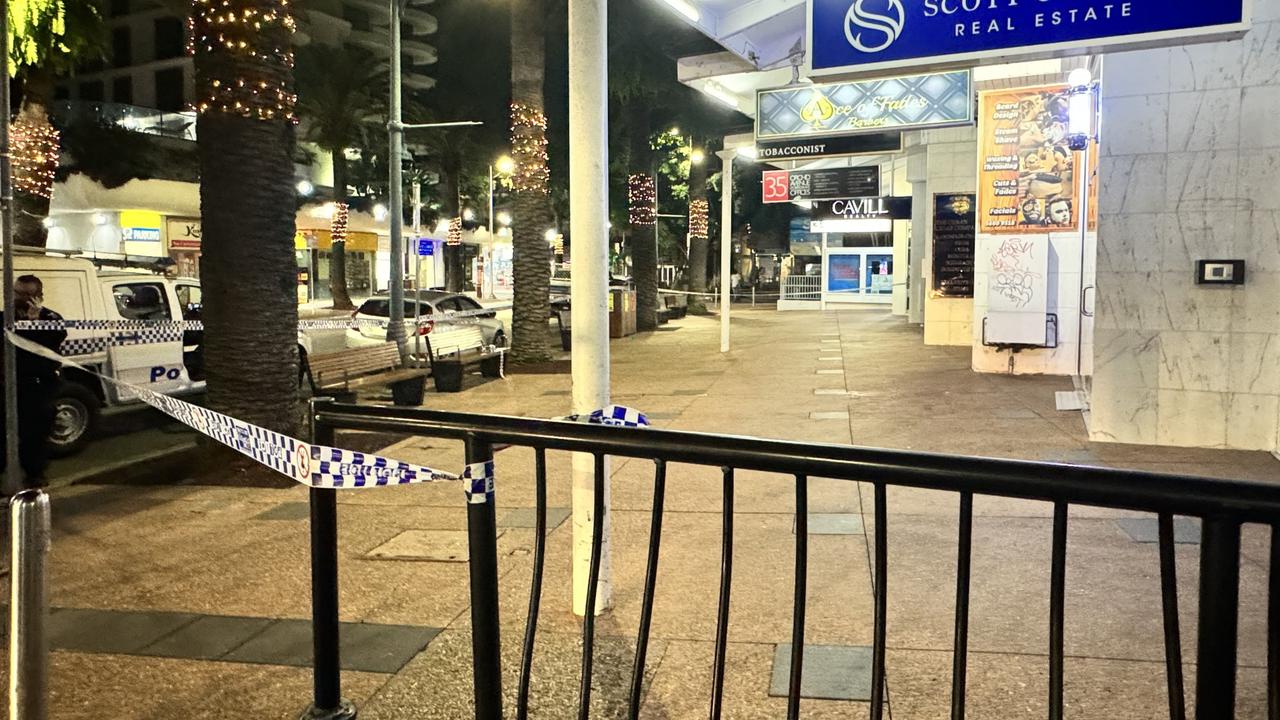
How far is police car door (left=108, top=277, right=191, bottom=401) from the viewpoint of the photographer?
10.8 metres

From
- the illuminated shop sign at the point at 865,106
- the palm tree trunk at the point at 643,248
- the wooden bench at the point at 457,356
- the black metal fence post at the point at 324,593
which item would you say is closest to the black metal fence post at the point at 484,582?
the black metal fence post at the point at 324,593

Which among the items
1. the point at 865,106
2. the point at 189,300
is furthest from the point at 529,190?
the point at 865,106

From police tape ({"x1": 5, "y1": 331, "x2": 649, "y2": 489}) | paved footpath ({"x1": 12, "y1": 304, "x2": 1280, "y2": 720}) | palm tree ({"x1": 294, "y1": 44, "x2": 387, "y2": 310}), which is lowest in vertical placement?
paved footpath ({"x1": 12, "y1": 304, "x2": 1280, "y2": 720})

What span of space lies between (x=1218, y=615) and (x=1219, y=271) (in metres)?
7.53

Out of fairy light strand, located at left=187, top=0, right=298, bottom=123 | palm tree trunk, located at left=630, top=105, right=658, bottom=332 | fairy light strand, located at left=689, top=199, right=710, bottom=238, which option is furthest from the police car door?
fairy light strand, located at left=689, top=199, right=710, bottom=238

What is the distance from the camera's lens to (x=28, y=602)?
9.24 feet

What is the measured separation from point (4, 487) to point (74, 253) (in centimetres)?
554

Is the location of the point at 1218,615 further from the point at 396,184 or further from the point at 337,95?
the point at 337,95

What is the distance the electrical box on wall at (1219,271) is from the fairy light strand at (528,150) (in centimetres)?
1150

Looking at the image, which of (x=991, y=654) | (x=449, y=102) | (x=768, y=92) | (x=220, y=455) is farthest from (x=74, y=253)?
(x=449, y=102)

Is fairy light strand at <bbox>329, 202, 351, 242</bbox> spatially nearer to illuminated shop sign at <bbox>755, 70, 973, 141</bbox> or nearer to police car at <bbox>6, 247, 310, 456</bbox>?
police car at <bbox>6, 247, 310, 456</bbox>

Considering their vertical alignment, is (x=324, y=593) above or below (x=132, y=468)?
above

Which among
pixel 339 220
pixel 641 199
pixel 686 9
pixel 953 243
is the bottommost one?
pixel 953 243

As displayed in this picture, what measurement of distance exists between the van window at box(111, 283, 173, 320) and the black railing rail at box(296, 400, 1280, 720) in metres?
9.67
